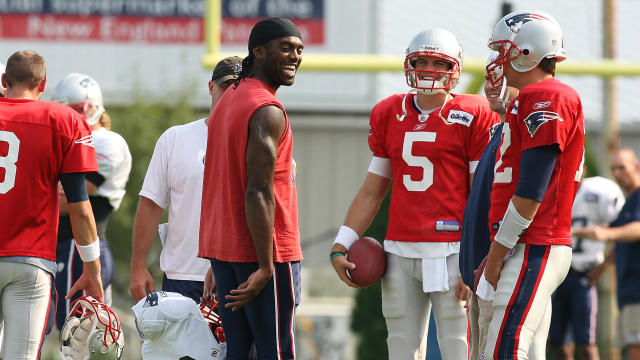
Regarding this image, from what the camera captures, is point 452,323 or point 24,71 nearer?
point 24,71

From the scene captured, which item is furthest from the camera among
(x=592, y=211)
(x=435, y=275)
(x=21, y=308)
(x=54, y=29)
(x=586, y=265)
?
(x=54, y=29)

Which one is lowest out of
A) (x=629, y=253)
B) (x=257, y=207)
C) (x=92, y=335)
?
(x=629, y=253)

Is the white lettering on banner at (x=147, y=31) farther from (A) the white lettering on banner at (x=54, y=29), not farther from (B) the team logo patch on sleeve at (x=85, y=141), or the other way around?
(B) the team logo patch on sleeve at (x=85, y=141)

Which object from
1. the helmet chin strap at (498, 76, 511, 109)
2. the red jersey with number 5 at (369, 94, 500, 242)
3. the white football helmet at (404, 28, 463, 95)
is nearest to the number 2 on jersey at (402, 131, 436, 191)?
the red jersey with number 5 at (369, 94, 500, 242)

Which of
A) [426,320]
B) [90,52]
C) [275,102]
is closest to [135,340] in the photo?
[90,52]

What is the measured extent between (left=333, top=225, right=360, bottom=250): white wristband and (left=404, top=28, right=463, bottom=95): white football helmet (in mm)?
796

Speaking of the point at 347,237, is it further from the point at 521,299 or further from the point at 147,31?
the point at 147,31

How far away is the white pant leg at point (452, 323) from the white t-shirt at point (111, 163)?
205 centimetres

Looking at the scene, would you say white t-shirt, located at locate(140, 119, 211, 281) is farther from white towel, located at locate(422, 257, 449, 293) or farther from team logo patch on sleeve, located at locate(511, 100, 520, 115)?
team logo patch on sleeve, located at locate(511, 100, 520, 115)

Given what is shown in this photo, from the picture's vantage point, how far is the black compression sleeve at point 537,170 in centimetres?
391

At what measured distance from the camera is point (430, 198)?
4.91 meters

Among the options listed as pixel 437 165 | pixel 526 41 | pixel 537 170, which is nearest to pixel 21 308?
pixel 437 165

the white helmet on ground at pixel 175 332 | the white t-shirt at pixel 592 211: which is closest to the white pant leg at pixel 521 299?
the white helmet on ground at pixel 175 332

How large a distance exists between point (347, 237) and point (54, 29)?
38.3ft
